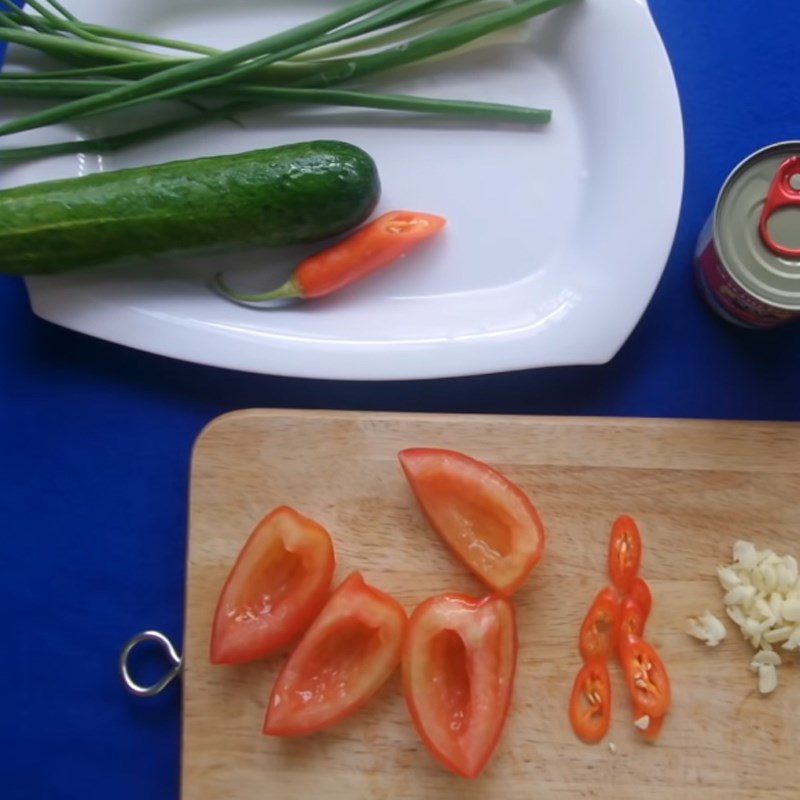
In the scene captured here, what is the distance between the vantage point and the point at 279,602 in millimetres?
1140

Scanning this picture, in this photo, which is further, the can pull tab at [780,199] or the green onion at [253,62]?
the green onion at [253,62]

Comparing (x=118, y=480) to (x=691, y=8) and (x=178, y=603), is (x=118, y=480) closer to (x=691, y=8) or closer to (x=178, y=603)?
(x=178, y=603)

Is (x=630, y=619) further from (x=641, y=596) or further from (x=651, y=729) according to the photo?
(x=651, y=729)

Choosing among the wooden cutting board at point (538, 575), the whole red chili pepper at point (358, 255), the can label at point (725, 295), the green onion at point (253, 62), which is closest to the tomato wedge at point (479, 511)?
the wooden cutting board at point (538, 575)

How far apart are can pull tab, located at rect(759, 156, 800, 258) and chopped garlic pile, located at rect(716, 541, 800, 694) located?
1.25 feet

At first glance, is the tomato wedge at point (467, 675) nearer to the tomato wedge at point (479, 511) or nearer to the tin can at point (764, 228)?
the tomato wedge at point (479, 511)

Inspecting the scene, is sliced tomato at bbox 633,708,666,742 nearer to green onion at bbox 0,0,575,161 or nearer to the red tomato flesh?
the red tomato flesh

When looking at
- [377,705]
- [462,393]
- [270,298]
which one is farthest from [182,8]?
[377,705]

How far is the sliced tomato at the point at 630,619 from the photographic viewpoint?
1136 millimetres

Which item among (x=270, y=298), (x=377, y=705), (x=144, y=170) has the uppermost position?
(x=144, y=170)

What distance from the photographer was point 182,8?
1.25m

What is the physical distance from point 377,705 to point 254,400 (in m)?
0.45

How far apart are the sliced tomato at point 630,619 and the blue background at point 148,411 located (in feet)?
0.88

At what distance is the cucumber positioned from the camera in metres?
1.13
